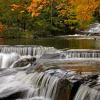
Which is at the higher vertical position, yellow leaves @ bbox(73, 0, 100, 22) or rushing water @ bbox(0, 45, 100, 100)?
yellow leaves @ bbox(73, 0, 100, 22)

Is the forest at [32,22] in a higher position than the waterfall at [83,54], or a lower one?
higher

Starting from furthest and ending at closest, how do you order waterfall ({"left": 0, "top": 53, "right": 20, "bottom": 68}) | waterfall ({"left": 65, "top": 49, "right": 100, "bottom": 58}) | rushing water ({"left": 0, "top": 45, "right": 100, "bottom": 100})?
waterfall ({"left": 0, "top": 53, "right": 20, "bottom": 68}), waterfall ({"left": 65, "top": 49, "right": 100, "bottom": 58}), rushing water ({"left": 0, "top": 45, "right": 100, "bottom": 100})

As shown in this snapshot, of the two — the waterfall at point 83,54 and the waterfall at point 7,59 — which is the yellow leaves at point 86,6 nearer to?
the waterfall at point 83,54

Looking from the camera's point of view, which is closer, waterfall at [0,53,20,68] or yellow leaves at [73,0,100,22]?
yellow leaves at [73,0,100,22]

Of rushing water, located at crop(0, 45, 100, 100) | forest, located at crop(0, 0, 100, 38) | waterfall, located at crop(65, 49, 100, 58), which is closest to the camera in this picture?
rushing water, located at crop(0, 45, 100, 100)

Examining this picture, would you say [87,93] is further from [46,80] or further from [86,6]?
[86,6]

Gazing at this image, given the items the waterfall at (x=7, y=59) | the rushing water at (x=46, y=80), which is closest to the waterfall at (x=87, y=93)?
the rushing water at (x=46, y=80)

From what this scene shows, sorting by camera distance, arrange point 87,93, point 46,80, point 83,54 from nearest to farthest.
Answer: point 87,93, point 46,80, point 83,54

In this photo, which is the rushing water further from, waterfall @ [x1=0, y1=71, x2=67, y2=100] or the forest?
the forest

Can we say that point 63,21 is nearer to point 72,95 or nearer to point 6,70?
point 6,70

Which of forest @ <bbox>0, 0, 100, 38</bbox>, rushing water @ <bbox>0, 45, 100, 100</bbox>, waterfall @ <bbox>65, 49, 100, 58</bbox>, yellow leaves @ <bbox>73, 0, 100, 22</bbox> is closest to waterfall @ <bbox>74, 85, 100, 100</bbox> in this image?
rushing water @ <bbox>0, 45, 100, 100</bbox>

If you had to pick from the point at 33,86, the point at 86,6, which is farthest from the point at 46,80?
the point at 86,6

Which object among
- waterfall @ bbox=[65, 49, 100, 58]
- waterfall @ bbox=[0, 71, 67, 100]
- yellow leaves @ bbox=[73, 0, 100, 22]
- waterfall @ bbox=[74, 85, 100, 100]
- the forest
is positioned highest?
yellow leaves @ bbox=[73, 0, 100, 22]

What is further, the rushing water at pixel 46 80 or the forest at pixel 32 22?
the forest at pixel 32 22
